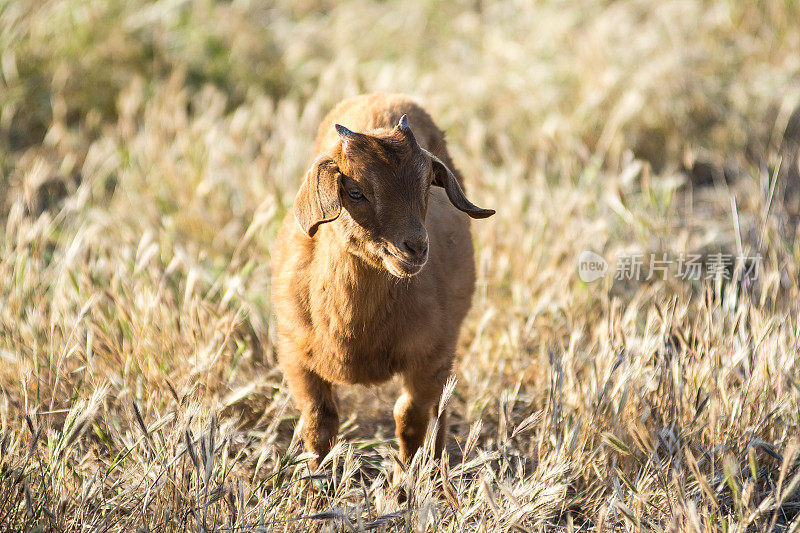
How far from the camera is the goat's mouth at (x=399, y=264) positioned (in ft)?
9.84

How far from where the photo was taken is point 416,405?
12.3 feet

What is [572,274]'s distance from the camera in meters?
5.12

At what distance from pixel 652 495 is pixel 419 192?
152 cm

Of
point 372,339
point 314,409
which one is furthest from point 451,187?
point 314,409

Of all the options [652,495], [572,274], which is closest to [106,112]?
[572,274]

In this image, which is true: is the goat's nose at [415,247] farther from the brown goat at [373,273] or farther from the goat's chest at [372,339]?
the goat's chest at [372,339]

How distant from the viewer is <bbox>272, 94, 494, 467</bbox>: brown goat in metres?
3.06

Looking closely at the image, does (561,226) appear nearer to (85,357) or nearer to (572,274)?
(572,274)

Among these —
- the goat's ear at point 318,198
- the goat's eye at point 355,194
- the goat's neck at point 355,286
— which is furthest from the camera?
the goat's neck at point 355,286

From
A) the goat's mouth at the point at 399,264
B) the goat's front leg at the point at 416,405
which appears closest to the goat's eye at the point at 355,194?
the goat's mouth at the point at 399,264

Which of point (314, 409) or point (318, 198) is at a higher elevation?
point (318, 198)

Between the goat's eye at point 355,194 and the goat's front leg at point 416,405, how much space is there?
0.92 m

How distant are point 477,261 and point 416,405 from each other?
1871 millimetres

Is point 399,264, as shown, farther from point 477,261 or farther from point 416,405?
point 477,261
